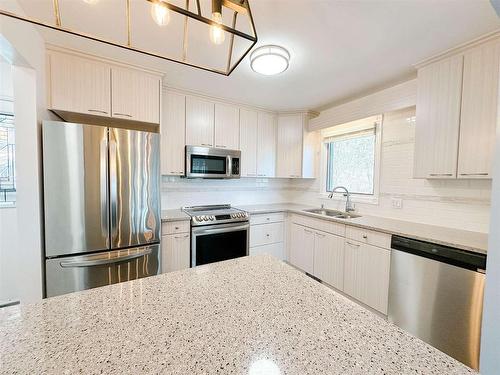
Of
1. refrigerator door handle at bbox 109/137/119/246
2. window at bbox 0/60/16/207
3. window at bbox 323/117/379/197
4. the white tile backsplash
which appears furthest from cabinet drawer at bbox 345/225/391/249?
window at bbox 0/60/16/207

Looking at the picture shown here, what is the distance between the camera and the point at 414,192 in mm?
2182

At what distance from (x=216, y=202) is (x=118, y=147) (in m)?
1.58

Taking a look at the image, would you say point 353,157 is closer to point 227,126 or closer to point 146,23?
point 227,126

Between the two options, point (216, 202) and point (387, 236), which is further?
point (216, 202)

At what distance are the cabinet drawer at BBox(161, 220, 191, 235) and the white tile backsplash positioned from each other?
23.7 inches

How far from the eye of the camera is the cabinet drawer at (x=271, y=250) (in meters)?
2.95

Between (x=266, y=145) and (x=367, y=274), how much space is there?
214cm

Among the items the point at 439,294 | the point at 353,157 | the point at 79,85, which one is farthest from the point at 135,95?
the point at 439,294

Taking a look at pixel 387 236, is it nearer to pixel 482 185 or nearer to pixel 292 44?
pixel 482 185

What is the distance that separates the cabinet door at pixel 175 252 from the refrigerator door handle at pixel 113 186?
1.75 ft

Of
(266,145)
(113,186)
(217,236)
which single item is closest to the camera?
(113,186)

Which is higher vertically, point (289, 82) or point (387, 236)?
point (289, 82)

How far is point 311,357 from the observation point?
0.55 metres

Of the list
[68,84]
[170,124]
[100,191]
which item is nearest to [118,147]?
[100,191]
